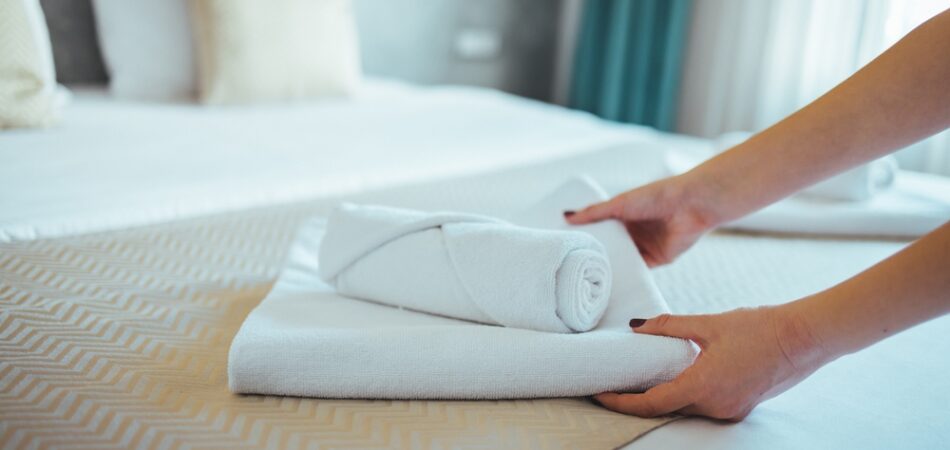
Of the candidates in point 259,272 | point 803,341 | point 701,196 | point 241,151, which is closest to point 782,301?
point 701,196

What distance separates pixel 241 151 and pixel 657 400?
3.71 feet

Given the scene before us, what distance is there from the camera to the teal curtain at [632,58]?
2.98m

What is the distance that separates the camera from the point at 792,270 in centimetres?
108

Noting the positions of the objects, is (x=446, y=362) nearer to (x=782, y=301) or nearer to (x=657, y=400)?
(x=657, y=400)

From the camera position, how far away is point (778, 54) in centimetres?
274

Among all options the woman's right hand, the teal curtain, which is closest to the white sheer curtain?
the teal curtain

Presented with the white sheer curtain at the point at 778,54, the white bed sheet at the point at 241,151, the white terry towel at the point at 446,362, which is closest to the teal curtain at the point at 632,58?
the white sheer curtain at the point at 778,54

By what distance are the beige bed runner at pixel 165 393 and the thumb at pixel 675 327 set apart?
9 centimetres

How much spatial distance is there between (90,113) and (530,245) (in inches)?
54.4

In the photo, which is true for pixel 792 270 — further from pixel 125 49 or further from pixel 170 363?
pixel 125 49

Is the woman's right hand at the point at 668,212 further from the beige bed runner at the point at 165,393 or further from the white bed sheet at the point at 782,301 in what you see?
the beige bed runner at the point at 165,393

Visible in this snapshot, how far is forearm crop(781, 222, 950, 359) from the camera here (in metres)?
0.62

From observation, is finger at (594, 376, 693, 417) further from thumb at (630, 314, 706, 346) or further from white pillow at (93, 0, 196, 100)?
white pillow at (93, 0, 196, 100)

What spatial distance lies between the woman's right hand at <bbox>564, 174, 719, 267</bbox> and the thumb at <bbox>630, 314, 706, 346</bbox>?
30 cm
